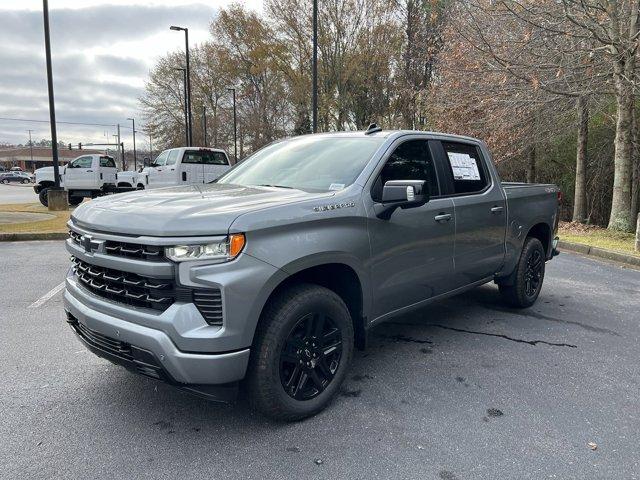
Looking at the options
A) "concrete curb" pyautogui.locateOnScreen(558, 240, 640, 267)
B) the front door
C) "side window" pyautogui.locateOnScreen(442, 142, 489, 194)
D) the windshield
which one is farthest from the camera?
"concrete curb" pyautogui.locateOnScreen(558, 240, 640, 267)

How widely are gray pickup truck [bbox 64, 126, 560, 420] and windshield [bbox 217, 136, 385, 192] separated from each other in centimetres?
2

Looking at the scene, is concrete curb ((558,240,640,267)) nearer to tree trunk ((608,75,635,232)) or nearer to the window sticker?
tree trunk ((608,75,635,232))

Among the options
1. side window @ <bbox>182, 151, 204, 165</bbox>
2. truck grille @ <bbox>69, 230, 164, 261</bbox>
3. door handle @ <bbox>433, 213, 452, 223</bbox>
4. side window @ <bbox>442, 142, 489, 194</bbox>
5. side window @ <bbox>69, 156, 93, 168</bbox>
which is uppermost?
side window @ <bbox>182, 151, 204, 165</bbox>

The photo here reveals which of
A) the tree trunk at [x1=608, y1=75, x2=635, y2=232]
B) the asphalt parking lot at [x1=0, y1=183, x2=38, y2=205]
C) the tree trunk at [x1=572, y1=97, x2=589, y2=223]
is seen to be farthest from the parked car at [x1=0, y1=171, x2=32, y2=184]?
the tree trunk at [x1=608, y1=75, x2=635, y2=232]

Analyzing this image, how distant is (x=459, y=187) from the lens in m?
4.43

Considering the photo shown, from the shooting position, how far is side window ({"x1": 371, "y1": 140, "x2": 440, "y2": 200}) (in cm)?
367

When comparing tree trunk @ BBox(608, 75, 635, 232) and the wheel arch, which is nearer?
the wheel arch

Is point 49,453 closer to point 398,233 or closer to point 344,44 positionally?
point 398,233

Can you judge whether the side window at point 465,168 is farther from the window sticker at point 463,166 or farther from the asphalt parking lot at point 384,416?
the asphalt parking lot at point 384,416

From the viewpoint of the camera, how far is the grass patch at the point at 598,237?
9840 millimetres

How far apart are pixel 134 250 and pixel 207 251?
1.49ft

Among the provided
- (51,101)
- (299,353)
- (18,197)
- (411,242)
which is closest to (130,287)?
(299,353)

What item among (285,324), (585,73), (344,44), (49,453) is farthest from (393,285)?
(344,44)

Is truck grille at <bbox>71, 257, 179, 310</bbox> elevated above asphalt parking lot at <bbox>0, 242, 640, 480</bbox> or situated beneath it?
elevated above
